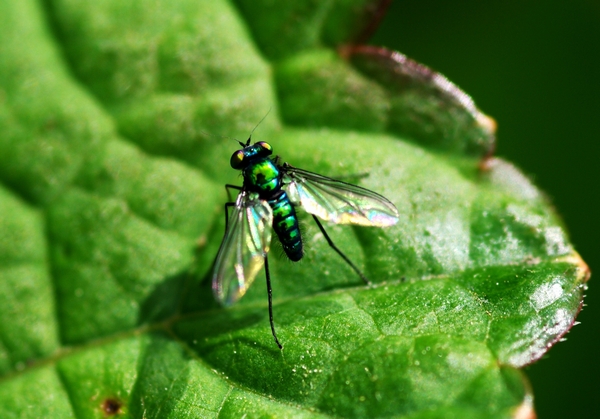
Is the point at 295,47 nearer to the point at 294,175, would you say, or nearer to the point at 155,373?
the point at 294,175

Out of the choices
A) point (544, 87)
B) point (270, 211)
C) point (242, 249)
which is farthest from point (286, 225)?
point (544, 87)

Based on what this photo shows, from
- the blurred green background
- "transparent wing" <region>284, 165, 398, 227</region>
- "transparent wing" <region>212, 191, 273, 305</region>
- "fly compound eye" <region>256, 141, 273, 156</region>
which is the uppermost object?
the blurred green background

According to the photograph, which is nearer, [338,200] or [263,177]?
[338,200]

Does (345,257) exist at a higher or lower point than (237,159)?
lower

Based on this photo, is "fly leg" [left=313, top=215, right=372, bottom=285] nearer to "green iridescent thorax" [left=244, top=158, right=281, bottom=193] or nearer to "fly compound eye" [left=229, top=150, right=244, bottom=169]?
"green iridescent thorax" [left=244, top=158, right=281, bottom=193]

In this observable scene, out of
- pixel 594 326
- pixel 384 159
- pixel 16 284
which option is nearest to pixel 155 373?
pixel 16 284

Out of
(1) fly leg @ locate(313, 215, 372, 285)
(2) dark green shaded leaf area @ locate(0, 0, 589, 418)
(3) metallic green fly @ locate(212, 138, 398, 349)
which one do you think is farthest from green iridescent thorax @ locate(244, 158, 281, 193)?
(1) fly leg @ locate(313, 215, 372, 285)

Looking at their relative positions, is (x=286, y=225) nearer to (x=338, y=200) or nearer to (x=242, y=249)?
(x=338, y=200)

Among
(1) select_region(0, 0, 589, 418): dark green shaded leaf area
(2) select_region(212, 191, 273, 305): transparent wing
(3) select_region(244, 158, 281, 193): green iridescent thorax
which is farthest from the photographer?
(3) select_region(244, 158, 281, 193): green iridescent thorax

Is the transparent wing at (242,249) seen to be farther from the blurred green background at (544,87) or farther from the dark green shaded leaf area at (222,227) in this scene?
the blurred green background at (544,87)
